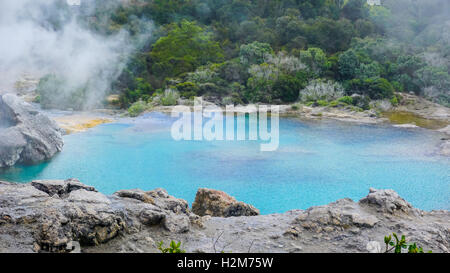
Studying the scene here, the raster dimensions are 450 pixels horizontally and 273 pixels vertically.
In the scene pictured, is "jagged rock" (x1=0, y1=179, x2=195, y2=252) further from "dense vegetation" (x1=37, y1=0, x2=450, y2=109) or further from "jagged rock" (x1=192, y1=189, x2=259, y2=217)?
"dense vegetation" (x1=37, y1=0, x2=450, y2=109)

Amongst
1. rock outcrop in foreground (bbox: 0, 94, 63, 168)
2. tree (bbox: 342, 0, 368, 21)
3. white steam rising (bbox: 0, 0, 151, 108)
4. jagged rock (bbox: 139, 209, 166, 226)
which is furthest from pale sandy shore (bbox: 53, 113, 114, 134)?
tree (bbox: 342, 0, 368, 21)

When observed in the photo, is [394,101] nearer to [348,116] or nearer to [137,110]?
[348,116]

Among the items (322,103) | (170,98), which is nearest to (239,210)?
(322,103)

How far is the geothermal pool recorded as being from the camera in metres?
8.74

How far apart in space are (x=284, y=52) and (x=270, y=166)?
53.5ft

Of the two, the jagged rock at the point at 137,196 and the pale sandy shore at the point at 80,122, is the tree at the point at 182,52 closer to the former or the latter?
the pale sandy shore at the point at 80,122

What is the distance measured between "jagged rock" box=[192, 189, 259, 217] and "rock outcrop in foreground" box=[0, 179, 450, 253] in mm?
692

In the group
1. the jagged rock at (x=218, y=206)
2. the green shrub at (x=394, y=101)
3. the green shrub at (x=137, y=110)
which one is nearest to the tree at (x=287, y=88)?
the green shrub at (x=394, y=101)

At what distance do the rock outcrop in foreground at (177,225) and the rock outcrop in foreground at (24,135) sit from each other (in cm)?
638

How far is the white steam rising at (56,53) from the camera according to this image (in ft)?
73.4

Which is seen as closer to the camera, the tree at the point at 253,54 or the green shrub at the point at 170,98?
the green shrub at the point at 170,98

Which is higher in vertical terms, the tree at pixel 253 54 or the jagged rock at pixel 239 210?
the tree at pixel 253 54

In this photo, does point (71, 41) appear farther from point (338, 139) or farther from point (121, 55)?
point (338, 139)

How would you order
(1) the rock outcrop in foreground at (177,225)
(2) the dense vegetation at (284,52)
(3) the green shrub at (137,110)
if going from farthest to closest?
1. (2) the dense vegetation at (284,52)
2. (3) the green shrub at (137,110)
3. (1) the rock outcrop in foreground at (177,225)
